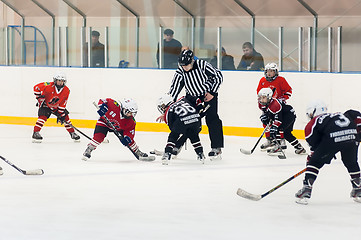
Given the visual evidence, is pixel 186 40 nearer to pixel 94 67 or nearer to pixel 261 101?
pixel 94 67

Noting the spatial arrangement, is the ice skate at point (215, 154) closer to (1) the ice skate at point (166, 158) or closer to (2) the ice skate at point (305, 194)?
(1) the ice skate at point (166, 158)

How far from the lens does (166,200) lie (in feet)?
17.0

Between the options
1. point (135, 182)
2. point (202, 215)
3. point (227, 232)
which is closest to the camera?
point (227, 232)

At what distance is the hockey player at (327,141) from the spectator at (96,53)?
6.13m

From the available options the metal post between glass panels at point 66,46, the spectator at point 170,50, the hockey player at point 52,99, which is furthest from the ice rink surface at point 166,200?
the metal post between glass panels at point 66,46

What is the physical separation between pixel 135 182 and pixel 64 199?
905 mm

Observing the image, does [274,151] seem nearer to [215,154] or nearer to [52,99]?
[215,154]

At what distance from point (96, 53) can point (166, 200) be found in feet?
19.6

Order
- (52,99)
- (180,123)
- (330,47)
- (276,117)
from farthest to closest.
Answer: (330,47) → (52,99) → (276,117) → (180,123)

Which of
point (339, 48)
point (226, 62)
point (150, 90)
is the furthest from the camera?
point (150, 90)

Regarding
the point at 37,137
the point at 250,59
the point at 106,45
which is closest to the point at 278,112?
the point at 250,59

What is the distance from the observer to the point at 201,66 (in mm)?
7316

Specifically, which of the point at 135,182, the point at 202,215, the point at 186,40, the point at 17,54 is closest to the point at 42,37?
the point at 17,54

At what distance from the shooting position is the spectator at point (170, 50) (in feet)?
34.2
